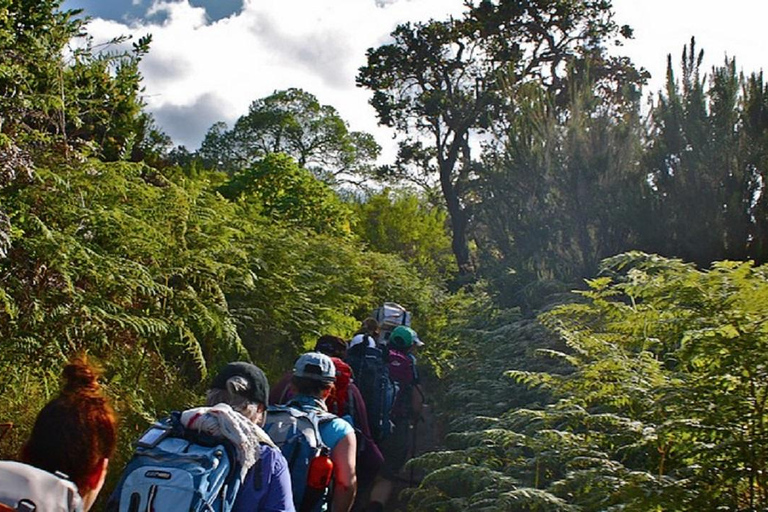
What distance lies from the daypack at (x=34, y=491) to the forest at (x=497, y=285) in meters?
2.27

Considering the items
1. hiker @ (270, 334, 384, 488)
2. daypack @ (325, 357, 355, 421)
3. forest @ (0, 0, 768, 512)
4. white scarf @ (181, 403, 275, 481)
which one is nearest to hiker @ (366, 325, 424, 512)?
forest @ (0, 0, 768, 512)

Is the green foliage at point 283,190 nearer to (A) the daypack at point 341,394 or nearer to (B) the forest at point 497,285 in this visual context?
(B) the forest at point 497,285

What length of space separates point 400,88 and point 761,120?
63.8ft

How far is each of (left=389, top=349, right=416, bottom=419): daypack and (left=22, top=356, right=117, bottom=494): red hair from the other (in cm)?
513

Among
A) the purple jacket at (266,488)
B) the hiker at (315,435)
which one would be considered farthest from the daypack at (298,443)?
the purple jacket at (266,488)

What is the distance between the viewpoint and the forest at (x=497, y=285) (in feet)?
11.8

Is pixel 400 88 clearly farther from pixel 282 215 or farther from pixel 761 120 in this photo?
pixel 761 120

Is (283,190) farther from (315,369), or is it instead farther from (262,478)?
(262,478)

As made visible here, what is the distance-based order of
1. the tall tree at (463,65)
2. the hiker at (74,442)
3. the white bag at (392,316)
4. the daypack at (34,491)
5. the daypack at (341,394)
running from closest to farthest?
the daypack at (34,491) < the hiker at (74,442) < the daypack at (341,394) < the white bag at (392,316) < the tall tree at (463,65)

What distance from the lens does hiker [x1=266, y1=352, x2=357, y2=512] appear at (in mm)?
3693

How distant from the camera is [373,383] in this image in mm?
6398

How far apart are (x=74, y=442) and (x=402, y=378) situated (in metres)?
5.32

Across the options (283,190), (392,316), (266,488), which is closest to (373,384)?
(392,316)

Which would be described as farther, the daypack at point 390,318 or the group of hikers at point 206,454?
the daypack at point 390,318
